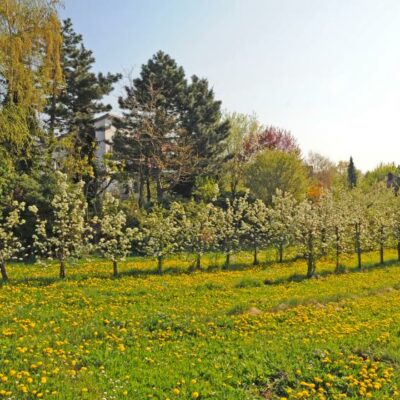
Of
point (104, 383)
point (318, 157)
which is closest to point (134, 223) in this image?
point (104, 383)

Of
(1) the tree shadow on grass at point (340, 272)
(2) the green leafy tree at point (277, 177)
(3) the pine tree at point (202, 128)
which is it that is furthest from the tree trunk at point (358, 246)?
(3) the pine tree at point (202, 128)

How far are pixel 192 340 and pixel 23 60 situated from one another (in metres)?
18.0

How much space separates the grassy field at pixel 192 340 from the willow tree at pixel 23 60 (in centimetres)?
753

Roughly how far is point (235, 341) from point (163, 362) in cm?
220

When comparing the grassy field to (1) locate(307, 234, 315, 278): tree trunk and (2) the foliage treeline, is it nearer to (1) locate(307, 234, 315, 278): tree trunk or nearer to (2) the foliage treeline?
(2) the foliage treeline

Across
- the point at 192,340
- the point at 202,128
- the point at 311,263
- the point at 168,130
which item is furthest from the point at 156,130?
the point at 192,340

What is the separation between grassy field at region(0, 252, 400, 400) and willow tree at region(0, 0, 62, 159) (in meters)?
7.53

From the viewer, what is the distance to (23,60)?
21016 millimetres

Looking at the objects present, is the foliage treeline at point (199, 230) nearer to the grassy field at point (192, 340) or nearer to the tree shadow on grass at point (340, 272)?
the tree shadow on grass at point (340, 272)

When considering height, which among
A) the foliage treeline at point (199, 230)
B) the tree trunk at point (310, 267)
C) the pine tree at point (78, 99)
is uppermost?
the pine tree at point (78, 99)

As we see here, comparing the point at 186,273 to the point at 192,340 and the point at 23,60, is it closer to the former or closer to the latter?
the point at 192,340

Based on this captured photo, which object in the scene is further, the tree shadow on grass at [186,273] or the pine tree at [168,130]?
the pine tree at [168,130]

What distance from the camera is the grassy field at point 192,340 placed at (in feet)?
22.2

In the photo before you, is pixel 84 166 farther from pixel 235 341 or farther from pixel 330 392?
pixel 330 392
